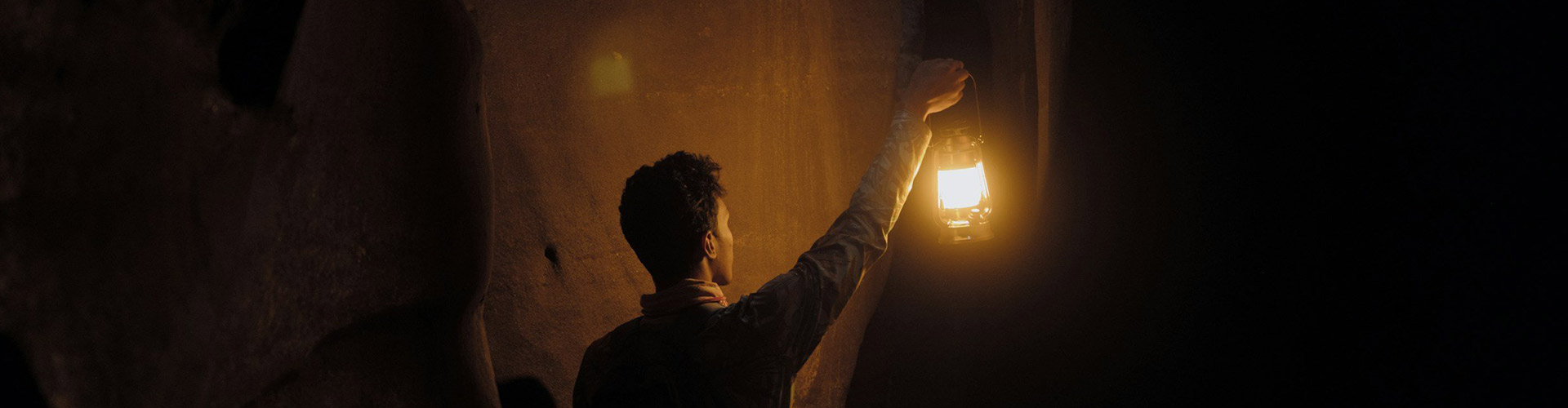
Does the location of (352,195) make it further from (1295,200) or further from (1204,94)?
(1295,200)

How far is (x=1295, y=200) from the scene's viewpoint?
1808mm

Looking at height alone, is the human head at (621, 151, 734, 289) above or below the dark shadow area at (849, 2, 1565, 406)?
below

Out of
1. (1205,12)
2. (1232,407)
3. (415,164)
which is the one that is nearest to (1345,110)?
(1205,12)

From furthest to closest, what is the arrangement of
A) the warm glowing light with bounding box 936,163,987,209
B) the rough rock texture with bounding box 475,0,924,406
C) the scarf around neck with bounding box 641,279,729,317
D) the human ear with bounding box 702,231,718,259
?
the rough rock texture with bounding box 475,0,924,406 < the warm glowing light with bounding box 936,163,987,209 < the human ear with bounding box 702,231,718,259 < the scarf around neck with bounding box 641,279,729,317

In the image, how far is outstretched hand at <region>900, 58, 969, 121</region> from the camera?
210cm

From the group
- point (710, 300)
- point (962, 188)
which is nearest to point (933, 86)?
point (962, 188)

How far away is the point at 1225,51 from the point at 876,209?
3.06 feet

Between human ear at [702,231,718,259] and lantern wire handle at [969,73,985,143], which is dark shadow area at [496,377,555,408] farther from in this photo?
lantern wire handle at [969,73,985,143]

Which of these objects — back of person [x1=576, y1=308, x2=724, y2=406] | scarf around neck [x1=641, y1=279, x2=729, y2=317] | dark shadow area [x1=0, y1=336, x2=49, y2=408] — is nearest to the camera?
dark shadow area [x1=0, y1=336, x2=49, y2=408]

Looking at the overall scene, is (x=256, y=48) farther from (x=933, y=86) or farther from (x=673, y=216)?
(x=933, y=86)

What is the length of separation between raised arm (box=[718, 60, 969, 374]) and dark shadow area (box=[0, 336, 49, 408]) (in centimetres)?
114

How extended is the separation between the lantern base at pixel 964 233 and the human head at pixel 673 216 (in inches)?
24.6

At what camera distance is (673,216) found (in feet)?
5.92

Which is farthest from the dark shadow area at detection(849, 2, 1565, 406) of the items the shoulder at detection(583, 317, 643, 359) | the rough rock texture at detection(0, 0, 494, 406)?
the rough rock texture at detection(0, 0, 494, 406)
